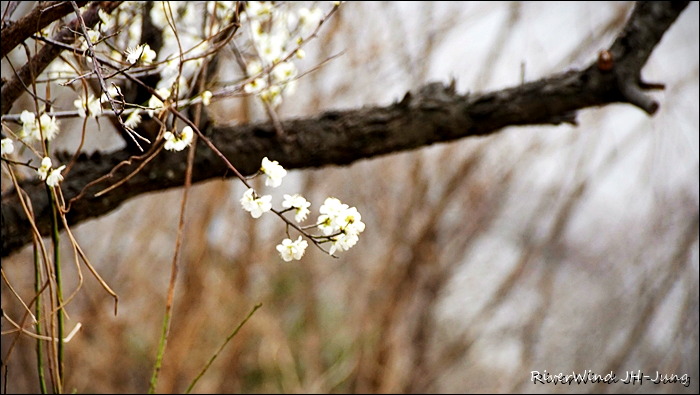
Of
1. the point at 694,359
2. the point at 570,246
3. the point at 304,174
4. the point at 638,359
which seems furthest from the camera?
the point at 570,246

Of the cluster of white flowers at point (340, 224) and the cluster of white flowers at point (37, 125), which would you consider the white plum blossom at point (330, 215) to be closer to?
the cluster of white flowers at point (340, 224)

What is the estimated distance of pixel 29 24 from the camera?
25.2 inches

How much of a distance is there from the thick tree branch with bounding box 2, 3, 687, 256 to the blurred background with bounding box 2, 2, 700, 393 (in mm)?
935

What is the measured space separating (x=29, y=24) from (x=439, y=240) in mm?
1614

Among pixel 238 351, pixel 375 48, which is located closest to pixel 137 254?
pixel 238 351

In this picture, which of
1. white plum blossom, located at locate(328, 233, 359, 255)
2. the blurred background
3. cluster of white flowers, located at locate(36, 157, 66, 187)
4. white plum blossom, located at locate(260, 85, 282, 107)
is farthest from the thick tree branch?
the blurred background

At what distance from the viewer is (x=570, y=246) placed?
2211mm

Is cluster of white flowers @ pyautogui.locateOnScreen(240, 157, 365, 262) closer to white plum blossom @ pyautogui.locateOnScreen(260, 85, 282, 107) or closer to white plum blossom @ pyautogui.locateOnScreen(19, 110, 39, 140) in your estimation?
white plum blossom @ pyautogui.locateOnScreen(19, 110, 39, 140)

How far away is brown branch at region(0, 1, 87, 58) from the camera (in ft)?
2.09

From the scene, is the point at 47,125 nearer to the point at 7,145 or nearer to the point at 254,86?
the point at 7,145

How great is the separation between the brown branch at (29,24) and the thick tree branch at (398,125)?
0.30 m

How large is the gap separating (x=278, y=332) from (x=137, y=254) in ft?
1.93

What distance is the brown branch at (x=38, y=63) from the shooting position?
2.30 feet

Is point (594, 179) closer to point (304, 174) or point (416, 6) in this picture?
point (416, 6)
